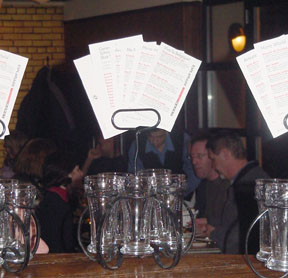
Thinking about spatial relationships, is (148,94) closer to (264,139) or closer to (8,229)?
(8,229)

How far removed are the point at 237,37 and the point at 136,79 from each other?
368 centimetres

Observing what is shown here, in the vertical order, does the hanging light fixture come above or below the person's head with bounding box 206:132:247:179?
above

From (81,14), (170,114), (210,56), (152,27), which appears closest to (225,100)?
(210,56)

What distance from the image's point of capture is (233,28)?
5340mm

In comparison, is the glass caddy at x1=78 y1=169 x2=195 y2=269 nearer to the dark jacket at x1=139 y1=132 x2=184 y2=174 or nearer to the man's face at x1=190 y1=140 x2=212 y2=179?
the man's face at x1=190 y1=140 x2=212 y2=179

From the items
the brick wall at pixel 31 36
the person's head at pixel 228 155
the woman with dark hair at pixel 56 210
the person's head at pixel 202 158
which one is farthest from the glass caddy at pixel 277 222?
the brick wall at pixel 31 36

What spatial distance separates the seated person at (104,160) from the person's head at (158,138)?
12.1 inches

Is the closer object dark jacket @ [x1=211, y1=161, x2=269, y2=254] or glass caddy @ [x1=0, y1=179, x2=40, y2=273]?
glass caddy @ [x1=0, y1=179, x2=40, y2=273]

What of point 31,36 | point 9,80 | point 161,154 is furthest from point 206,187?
point 31,36

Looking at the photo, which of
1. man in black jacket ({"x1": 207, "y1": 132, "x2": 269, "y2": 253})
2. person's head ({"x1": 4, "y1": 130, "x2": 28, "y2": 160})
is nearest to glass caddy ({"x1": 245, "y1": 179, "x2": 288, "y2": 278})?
man in black jacket ({"x1": 207, "y1": 132, "x2": 269, "y2": 253})

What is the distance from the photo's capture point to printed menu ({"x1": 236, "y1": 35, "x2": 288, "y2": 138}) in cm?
166

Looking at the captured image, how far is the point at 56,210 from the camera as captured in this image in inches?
132

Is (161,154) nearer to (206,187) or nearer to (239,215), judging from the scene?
(206,187)

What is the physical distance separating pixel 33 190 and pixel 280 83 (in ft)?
2.27
